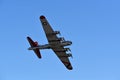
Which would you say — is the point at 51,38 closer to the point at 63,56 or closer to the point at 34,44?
the point at 34,44

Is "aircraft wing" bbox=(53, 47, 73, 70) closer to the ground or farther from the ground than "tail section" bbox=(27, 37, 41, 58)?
closer to the ground

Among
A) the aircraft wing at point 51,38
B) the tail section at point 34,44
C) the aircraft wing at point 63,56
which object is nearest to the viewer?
the aircraft wing at point 51,38

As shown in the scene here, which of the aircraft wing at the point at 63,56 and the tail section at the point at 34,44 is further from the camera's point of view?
the tail section at the point at 34,44

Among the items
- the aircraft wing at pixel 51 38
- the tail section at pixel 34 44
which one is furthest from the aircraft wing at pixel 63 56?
the tail section at pixel 34 44

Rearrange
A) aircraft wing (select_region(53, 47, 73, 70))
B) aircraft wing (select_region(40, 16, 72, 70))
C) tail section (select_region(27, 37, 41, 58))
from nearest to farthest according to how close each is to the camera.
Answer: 1. aircraft wing (select_region(40, 16, 72, 70))
2. aircraft wing (select_region(53, 47, 73, 70))
3. tail section (select_region(27, 37, 41, 58))

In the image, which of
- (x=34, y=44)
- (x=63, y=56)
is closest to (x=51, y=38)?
(x=34, y=44)

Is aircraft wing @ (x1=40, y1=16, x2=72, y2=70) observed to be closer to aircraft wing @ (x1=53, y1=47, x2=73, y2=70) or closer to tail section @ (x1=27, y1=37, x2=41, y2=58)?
aircraft wing @ (x1=53, y1=47, x2=73, y2=70)

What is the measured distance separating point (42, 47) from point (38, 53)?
179 inches

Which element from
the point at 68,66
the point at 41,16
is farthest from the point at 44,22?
the point at 68,66

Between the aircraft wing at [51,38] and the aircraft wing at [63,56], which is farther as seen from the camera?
the aircraft wing at [63,56]

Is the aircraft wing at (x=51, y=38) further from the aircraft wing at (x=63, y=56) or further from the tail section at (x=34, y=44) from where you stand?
the tail section at (x=34, y=44)

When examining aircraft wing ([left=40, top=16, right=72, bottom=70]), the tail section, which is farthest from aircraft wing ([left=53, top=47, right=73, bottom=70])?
the tail section

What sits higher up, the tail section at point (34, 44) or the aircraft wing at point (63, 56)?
the tail section at point (34, 44)

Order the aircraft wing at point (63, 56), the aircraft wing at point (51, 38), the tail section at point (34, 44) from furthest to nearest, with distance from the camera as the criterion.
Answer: the tail section at point (34, 44), the aircraft wing at point (63, 56), the aircraft wing at point (51, 38)
